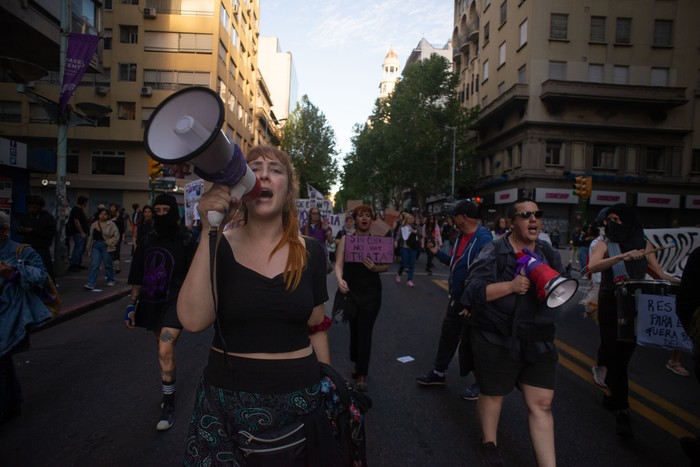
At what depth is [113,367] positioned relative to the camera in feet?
16.4

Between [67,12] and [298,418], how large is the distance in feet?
41.7

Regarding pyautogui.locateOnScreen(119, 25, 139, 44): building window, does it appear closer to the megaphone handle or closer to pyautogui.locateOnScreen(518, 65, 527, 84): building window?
pyautogui.locateOnScreen(518, 65, 527, 84): building window

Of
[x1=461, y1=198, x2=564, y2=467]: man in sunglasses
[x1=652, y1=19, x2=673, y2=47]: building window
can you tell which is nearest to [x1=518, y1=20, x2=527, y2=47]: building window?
[x1=652, y1=19, x2=673, y2=47]: building window

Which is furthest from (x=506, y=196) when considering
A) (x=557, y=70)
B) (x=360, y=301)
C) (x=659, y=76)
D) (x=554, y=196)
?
(x=360, y=301)

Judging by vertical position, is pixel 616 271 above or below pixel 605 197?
below

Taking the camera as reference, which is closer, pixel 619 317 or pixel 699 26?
pixel 619 317

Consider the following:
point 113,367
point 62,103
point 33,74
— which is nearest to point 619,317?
point 113,367

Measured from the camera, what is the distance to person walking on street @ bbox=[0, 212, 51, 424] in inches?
137

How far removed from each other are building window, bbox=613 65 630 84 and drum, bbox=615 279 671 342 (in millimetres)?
33890

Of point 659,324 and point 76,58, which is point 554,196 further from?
point 659,324

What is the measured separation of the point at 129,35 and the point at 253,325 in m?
36.6

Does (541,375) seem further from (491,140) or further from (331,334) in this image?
(491,140)

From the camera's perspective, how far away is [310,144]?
52.4 meters

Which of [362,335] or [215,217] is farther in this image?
[362,335]
